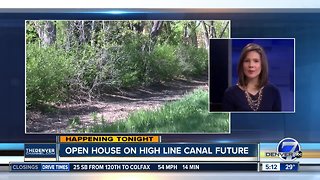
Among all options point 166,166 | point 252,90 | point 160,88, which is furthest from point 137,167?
point 252,90

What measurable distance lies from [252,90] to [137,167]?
85 cm

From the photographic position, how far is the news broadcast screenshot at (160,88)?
101 inches

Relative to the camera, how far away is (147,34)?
2582 mm

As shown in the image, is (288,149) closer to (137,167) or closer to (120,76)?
(137,167)

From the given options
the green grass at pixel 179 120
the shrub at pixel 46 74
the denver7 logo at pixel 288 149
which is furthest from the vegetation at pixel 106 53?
the denver7 logo at pixel 288 149

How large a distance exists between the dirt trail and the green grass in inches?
1.5

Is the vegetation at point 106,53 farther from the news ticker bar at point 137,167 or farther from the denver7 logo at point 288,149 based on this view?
the denver7 logo at point 288,149

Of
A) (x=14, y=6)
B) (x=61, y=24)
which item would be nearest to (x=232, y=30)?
(x=61, y=24)

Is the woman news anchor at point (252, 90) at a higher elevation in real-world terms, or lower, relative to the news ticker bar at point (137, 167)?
higher

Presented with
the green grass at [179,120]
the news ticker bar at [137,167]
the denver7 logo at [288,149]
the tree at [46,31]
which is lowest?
the news ticker bar at [137,167]

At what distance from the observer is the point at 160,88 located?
8.55ft

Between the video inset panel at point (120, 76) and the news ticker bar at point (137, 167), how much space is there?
0.21 m

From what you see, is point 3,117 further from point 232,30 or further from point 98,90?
point 232,30

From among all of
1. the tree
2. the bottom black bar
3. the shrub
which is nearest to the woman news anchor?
the bottom black bar
